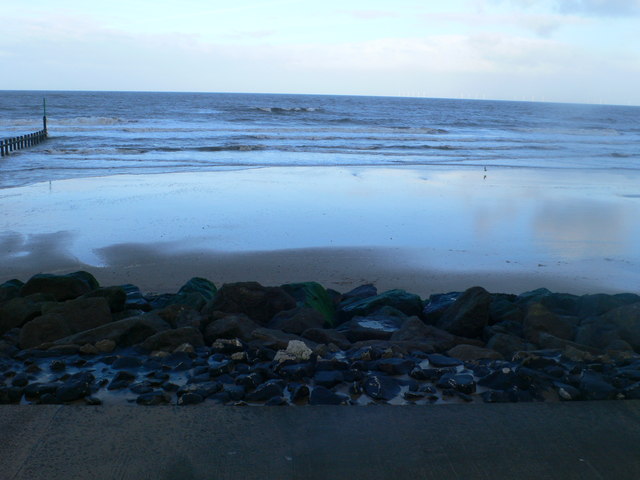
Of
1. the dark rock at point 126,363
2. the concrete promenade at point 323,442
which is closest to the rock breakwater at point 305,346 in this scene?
the dark rock at point 126,363

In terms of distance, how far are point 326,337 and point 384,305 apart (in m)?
1.44

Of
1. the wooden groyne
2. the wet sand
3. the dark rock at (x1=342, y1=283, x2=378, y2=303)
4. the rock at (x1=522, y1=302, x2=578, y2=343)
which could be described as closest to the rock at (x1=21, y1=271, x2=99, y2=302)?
the wet sand

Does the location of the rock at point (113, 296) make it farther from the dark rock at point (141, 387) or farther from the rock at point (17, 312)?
the dark rock at point (141, 387)

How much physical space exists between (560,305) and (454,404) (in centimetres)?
335

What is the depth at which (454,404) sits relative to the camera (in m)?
3.97

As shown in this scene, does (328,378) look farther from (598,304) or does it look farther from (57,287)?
(57,287)

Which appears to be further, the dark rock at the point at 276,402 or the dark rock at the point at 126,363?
the dark rock at the point at 126,363

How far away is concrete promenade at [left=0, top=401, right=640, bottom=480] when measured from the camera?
3191 mm

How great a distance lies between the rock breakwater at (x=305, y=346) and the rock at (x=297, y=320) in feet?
0.04

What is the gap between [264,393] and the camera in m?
4.17

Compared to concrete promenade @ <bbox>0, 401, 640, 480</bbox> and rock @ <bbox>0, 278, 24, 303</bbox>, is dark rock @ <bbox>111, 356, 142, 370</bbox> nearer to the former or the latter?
concrete promenade @ <bbox>0, 401, 640, 480</bbox>

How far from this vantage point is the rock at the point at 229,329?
5.44m

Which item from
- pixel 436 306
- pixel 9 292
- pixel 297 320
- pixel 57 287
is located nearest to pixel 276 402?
pixel 297 320

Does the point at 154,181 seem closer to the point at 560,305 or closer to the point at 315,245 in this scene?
the point at 315,245
